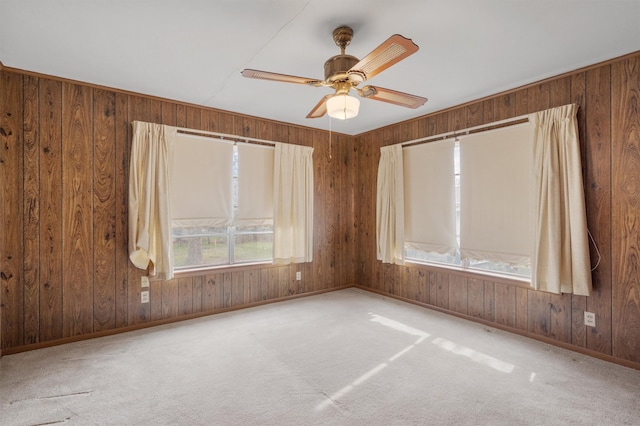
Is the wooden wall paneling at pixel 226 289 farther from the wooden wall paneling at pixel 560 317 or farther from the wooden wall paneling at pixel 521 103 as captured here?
the wooden wall paneling at pixel 521 103

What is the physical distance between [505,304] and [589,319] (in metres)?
0.71

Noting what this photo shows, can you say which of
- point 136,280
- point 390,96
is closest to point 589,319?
point 390,96

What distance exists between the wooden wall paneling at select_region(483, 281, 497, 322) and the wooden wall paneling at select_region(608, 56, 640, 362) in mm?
995

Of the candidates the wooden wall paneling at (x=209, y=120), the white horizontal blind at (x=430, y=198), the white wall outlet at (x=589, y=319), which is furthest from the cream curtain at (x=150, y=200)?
the white wall outlet at (x=589, y=319)

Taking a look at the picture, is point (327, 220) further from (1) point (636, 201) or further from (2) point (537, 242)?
(1) point (636, 201)

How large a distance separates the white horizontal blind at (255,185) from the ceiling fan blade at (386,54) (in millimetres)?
2428

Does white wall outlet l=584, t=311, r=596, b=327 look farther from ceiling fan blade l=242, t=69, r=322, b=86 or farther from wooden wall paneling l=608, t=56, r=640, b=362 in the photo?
ceiling fan blade l=242, t=69, r=322, b=86

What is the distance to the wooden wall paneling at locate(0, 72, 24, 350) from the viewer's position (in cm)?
283

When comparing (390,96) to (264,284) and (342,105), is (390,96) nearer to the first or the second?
(342,105)

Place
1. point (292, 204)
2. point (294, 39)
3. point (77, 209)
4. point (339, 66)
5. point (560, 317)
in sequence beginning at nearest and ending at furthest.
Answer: point (339, 66)
point (294, 39)
point (560, 317)
point (77, 209)
point (292, 204)

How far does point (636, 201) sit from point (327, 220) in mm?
3463

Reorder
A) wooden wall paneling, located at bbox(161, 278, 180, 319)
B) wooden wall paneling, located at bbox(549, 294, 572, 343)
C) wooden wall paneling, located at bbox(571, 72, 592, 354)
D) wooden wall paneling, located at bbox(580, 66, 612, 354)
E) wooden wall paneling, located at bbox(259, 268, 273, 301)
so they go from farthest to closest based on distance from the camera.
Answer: wooden wall paneling, located at bbox(259, 268, 273, 301)
wooden wall paneling, located at bbox(161, 278, 180, 319)
wooden wall paneling, located at bbox(549, 294, 572, 343)
wooden wall paneling, located at bbox(571, 72, 592, 354)
wooden wall paneling, located at bbox(580, 66, 612, 354)

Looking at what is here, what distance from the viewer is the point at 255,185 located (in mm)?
4270

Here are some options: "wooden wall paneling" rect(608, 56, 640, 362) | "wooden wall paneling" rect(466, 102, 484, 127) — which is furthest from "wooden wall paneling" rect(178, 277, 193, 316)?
"wooden wall paneling" rect(608, 56, 640, 362)
